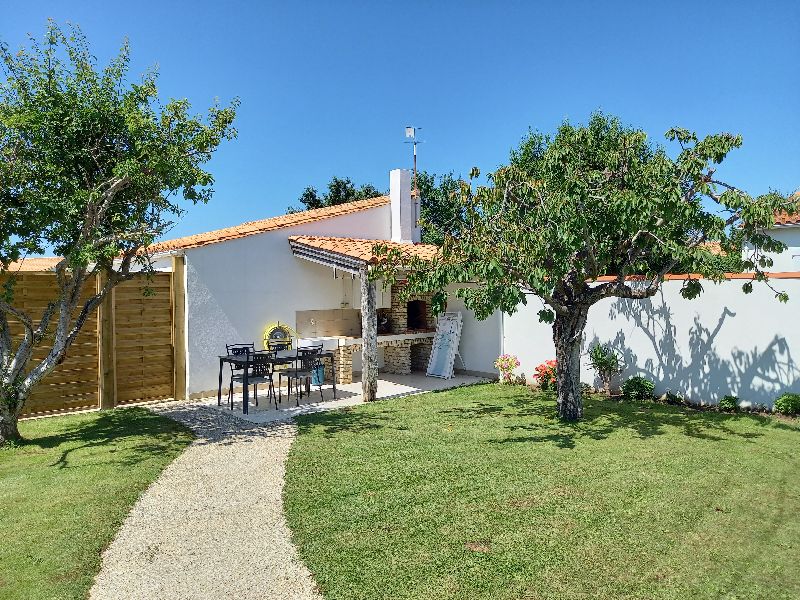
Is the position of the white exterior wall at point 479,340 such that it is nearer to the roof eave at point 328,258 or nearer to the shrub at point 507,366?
the shrub at point 507,366

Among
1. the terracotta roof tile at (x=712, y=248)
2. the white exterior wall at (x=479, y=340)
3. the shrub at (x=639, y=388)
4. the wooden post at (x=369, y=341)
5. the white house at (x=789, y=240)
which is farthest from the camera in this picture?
the white house at (x=789, y=240)

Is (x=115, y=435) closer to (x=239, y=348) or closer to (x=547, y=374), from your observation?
(x=239, y=348)

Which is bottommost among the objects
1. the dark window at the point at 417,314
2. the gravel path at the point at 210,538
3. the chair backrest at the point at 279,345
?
the gravel path at the point at 210,538

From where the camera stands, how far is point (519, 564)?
432cm

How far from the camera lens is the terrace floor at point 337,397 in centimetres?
1068

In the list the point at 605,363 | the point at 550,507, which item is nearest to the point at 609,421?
the point at 605,363

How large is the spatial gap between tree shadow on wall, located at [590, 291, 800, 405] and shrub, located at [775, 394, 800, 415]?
0.24 metres

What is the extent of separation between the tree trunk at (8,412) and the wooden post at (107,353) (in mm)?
2697

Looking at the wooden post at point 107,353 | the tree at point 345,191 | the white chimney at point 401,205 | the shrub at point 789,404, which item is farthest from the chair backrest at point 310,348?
the tree at point 345,191

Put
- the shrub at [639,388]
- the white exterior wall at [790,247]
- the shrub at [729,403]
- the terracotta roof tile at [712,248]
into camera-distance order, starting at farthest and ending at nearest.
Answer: the white exterior wall at [790,247], the shrub at [639,388], the shrub at [729,403], the terracotta roof tile at [712,248]

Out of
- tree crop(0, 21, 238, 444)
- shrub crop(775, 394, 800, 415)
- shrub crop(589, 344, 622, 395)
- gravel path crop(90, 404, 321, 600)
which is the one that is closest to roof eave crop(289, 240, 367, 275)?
tree crop(0, 21, 238, 444)

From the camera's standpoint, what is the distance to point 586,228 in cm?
779

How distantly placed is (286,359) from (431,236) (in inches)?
683

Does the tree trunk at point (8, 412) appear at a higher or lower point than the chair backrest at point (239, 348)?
lower
